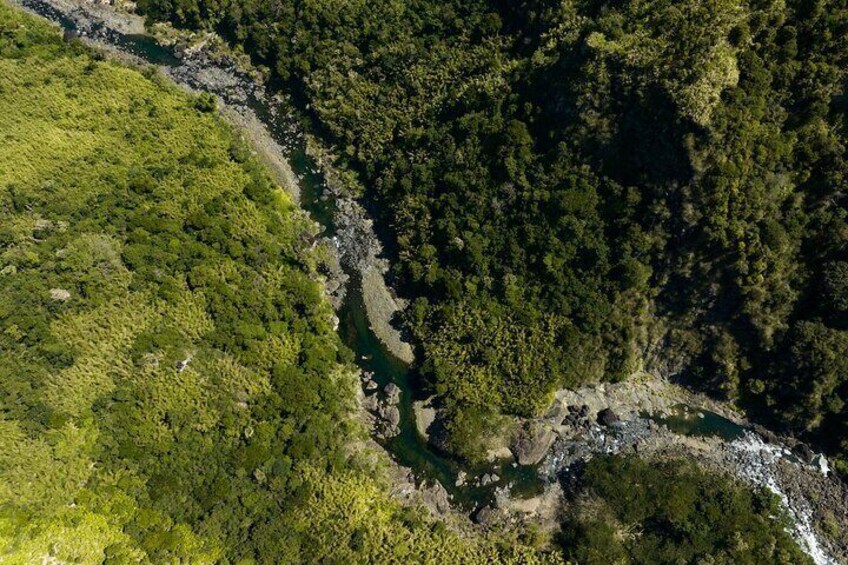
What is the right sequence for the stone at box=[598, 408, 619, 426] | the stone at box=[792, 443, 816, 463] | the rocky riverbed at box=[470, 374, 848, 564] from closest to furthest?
the rocky riverbed at box=[470, 374, 848, 564] < the stone at box=[792, 443, 816, 463] < the stone at box=[598, 408, 619, 426]

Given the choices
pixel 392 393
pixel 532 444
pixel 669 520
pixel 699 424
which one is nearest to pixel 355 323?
pixel 392 393

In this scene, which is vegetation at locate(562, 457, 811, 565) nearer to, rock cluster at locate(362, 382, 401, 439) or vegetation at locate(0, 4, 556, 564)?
vegetation at locate(0, 4, 556, 564)

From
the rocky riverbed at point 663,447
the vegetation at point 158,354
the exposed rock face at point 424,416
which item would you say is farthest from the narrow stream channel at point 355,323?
the vegetation at point 158,354

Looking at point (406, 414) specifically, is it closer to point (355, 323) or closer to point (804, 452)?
point (355, 323)

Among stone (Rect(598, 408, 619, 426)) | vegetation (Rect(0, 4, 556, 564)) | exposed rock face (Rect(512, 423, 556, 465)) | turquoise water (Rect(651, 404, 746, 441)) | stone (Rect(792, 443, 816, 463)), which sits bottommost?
vegetation (Rect(0, 4, 556, 564))

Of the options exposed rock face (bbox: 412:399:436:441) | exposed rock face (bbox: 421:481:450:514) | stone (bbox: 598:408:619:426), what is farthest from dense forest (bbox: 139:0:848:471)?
exposed rock face (bbox: 421:481:450:514)

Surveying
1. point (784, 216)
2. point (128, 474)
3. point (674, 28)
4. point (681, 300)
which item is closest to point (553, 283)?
point (681, 300)
